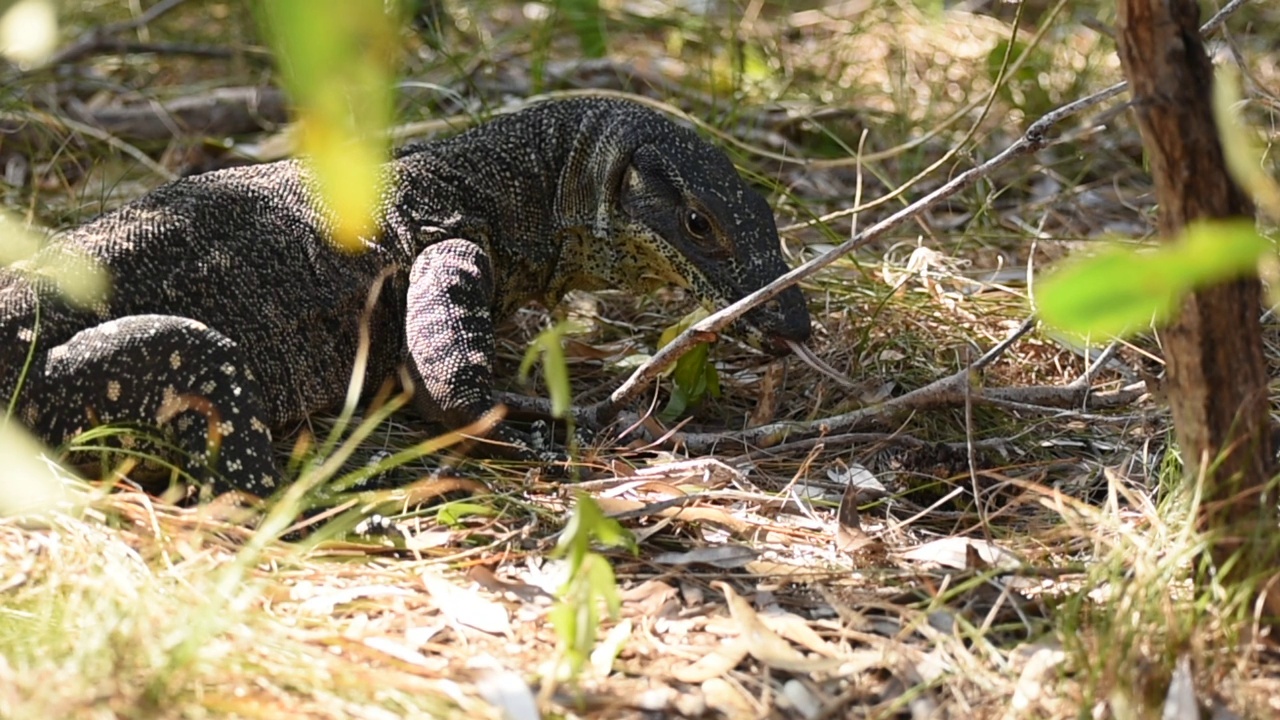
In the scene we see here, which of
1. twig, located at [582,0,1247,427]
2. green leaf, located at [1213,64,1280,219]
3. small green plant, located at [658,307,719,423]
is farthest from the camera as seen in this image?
small green plant, located at [658,307,719,423]

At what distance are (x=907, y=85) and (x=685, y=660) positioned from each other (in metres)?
4.90

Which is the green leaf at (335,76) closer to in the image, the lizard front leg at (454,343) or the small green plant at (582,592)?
the small green plant at (582,592)

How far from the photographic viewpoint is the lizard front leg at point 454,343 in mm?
4234

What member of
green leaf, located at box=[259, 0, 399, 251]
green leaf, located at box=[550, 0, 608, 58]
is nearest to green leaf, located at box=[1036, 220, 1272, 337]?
green leaf, located at box=[259, 0, 399, 251]

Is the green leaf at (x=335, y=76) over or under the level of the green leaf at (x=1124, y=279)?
over

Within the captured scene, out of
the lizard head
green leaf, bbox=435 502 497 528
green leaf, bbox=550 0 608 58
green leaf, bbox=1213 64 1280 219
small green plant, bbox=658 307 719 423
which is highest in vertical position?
green leaf, bbox=1213 64 1280 219

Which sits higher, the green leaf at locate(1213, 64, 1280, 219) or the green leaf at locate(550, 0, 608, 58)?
the green leaf at locate(1213, 64, 1280, 219)

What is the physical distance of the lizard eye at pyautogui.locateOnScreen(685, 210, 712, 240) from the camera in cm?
459

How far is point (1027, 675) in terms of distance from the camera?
2.76 metres

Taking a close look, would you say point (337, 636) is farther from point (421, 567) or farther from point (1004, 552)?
point (1004, 552)

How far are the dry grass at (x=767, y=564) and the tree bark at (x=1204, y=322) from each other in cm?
14

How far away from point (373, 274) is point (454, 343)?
421 mm

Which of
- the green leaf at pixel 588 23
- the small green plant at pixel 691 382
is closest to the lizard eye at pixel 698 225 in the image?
the small green plant at pixel 691 382

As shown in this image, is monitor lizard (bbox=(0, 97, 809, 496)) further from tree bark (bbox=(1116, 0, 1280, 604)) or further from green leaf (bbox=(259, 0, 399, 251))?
green leaf (bbox=(259, 0, 399, 251))
